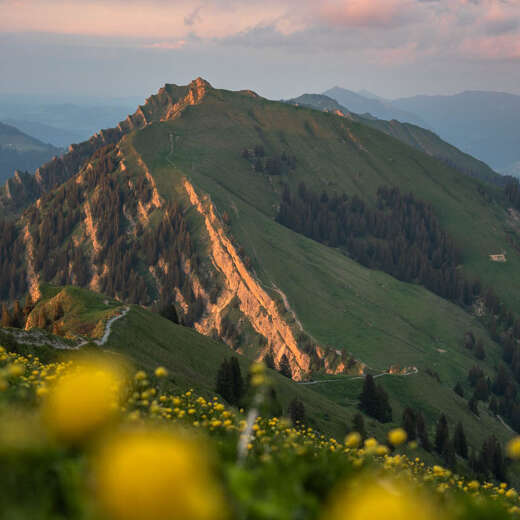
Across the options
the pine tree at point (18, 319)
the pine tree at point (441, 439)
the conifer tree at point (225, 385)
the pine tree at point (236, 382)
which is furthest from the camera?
the pine tree at point (441, 439)

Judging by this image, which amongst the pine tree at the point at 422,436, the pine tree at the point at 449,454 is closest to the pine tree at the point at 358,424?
the pine tree at the point at 422,436

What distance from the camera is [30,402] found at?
29.8 ft

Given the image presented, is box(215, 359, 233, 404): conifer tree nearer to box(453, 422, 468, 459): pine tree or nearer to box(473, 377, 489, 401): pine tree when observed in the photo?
box(453, 422, 468, 459): pine tree

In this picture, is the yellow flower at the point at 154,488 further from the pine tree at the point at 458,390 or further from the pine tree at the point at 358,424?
the pine tree at the point at 458,390

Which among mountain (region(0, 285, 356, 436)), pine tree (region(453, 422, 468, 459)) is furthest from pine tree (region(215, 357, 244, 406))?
pine tree (region(453, 422, 468, 459))

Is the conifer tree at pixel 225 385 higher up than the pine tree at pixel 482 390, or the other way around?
the conifer tree at pixel 225 385

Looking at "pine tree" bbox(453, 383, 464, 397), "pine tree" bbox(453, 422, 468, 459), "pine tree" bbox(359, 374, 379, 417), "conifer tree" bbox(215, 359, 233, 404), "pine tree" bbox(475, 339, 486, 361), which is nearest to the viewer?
"conifer tree" bbox(215, 359, 233, 404)

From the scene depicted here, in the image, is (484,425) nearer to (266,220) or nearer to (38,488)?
(266,220)

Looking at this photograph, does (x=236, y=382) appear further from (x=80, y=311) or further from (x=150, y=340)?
(x=80, y=311)

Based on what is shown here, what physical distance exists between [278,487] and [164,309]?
9480 cm

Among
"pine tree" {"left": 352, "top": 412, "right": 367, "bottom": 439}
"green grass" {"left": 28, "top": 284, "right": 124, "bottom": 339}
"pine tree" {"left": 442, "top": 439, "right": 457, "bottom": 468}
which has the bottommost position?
"pine tree" {"left": 442, "top": 439, "right": 457, "bottom": 468}

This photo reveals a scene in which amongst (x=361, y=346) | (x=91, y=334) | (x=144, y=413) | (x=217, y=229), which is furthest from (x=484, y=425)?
(x=144, y=413)

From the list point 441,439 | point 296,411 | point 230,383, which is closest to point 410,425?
point 441,439

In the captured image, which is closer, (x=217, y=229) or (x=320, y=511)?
(x=320, y=511)
